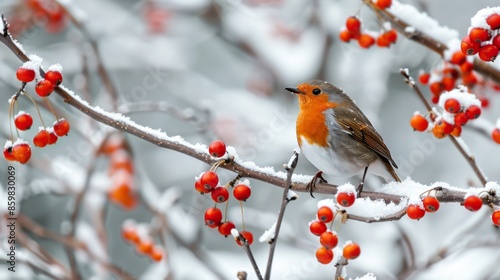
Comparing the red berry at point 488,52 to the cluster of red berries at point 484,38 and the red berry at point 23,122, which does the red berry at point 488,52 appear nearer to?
the cluster of red berries at point 484,38

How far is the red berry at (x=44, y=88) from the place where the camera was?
1680mm

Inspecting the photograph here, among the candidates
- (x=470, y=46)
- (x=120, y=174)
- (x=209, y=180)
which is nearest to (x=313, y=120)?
(x=470, y=46)

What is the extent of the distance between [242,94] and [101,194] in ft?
6.09

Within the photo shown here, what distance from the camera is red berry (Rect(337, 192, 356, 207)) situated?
5.69ft

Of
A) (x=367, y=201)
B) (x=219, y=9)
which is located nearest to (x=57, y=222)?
(x=219, y=9)

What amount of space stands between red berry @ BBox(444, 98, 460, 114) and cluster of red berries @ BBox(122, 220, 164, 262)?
191 centimetres

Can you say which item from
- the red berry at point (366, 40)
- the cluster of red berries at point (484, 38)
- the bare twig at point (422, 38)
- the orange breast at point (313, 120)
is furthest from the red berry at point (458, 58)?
the orange breast at point (313, 120)

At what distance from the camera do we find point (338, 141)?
2625 millimetres

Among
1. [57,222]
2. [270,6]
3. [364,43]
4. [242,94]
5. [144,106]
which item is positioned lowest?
[144,106]

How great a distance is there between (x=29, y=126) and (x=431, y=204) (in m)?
1.21

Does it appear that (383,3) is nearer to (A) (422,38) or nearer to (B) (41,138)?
(A) (422,38)

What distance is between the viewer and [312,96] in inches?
109

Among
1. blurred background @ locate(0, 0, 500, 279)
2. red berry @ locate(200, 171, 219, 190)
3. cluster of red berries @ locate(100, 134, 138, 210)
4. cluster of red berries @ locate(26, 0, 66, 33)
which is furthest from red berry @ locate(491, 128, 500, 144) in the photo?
cluster of red berries @ locate(26, 0, 66, 33)

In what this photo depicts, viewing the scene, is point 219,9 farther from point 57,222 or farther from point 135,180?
point 57,222
